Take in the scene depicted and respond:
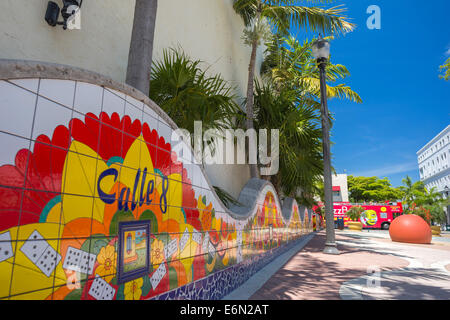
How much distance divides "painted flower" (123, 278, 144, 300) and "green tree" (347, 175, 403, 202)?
63403 mm

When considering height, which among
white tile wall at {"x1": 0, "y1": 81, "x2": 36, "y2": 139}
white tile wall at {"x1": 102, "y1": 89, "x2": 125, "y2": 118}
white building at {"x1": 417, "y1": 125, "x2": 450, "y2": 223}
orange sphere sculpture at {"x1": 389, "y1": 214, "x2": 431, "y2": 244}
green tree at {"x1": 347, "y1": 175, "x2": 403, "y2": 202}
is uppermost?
white building at {"x1": 417, "y1": 125, "x2": 450, "y2": 223}

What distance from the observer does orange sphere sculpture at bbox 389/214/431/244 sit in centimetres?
1150

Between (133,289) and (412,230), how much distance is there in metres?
12.8

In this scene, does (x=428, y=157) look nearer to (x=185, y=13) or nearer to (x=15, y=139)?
(x=185, y=13)

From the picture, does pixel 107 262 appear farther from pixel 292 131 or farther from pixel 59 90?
pixel 292 131

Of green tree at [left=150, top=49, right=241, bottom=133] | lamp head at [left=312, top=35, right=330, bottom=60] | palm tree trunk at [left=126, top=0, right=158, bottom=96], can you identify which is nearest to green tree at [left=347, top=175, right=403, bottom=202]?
lamp head at [left=312, top=35, right=330, bottom=60]

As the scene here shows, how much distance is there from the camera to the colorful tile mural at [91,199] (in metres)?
1.46

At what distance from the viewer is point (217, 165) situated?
711cm

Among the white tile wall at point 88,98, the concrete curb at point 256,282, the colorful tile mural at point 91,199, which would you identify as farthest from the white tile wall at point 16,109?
the concrete curb at point 256,282

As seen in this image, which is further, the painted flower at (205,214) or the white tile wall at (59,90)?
the painted flower at (205,214)

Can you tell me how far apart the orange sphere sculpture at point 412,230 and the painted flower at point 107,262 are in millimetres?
12964

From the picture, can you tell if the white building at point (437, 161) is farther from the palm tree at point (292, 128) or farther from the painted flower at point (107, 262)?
the painted flower at point (107, 262)

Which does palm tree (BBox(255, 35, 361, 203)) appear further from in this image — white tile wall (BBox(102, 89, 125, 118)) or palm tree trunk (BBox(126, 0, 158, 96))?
white tile wall (BBox(102, 89, 125, 118))

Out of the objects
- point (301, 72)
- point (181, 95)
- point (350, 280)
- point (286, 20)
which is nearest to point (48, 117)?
point (181, 95)
